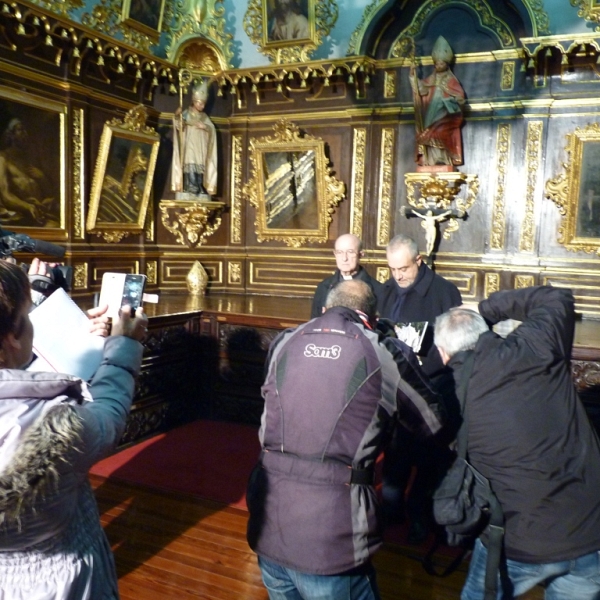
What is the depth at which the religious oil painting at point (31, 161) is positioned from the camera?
567 cm

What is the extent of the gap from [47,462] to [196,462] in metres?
3.87

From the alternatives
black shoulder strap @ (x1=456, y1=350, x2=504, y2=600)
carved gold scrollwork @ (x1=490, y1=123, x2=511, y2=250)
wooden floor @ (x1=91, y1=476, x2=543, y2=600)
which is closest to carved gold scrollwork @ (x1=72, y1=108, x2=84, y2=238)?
wooden floor @ (x1=91, y1=476, x2=543, y2=600)

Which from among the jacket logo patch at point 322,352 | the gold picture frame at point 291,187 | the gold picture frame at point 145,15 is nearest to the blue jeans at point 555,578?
the jacket logo patch at point 322,352

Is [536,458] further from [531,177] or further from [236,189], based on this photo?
[236,189]

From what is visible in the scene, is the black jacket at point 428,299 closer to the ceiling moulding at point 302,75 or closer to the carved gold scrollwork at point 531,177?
the carved gold scrollwork at point 531,177

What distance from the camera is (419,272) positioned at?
382cm

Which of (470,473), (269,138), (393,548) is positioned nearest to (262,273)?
(269,138)

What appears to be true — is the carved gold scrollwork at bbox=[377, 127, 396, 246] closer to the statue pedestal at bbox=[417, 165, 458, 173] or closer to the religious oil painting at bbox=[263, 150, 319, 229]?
the statue pedestal at bbox=[417, 165, 458, 173]

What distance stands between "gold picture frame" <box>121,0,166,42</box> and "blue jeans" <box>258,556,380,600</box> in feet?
21.2

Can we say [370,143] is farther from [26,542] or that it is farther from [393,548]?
[26,542]

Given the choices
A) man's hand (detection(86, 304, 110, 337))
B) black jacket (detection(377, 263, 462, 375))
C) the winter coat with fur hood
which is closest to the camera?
the winter coat with fur hood

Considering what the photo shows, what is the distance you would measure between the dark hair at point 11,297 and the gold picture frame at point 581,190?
6207 millimetres

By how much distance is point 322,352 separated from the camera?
1.89 m

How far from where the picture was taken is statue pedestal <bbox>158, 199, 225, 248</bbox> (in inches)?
294
